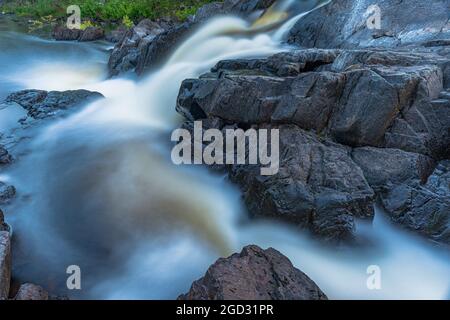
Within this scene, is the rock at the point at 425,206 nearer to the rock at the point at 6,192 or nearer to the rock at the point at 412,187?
the rock at the point at 412,187

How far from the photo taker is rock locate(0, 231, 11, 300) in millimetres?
4337

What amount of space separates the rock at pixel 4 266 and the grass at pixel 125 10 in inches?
774

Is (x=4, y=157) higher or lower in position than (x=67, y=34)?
lower

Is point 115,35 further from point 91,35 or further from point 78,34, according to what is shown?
point 78,34

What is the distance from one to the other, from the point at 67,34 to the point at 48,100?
1257cm

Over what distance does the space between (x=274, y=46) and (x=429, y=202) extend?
7199 mm

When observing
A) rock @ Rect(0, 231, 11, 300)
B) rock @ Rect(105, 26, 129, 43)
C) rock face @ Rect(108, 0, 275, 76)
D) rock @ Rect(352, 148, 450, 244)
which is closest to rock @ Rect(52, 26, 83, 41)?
rock @ Rect(105, 26, 129, 43)

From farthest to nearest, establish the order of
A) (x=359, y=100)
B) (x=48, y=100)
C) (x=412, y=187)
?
(x=48, y=100) < (x=359, y=100) < (x=412, y=187)

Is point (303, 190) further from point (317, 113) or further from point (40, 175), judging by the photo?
point (40, 175)

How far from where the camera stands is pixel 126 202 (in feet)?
21.2

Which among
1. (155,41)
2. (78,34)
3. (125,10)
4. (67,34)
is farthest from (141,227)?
(125,10)

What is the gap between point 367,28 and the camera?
32.7ft

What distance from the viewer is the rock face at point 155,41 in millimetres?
12695

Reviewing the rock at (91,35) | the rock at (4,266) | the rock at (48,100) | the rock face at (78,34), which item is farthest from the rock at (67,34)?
the rock at (4,266)
